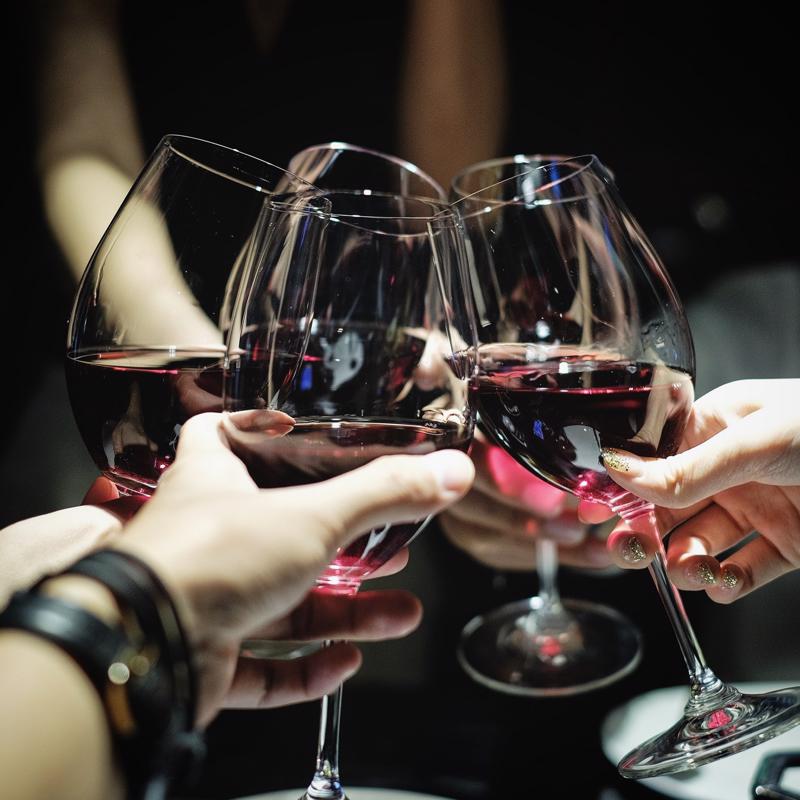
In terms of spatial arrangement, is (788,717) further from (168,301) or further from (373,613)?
(168,301)

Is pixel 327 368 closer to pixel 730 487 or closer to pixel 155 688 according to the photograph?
pixel 155 688

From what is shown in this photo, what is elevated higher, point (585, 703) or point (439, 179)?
point (439, 179)

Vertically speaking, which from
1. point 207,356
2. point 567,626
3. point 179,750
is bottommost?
point 567,626

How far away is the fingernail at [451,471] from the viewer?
39 cm

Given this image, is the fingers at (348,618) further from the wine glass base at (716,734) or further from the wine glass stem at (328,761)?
the wine glass base at (716,734)

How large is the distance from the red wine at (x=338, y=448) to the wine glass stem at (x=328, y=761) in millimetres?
83

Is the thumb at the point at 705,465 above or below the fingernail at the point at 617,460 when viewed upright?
below

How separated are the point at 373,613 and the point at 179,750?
240 mm

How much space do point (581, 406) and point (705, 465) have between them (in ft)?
0.33

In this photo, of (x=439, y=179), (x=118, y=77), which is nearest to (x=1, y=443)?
(x=118, y=77)

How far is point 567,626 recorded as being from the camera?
91 centimetres

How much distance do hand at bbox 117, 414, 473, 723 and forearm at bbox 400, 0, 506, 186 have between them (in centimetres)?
148

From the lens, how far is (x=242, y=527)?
0.35m

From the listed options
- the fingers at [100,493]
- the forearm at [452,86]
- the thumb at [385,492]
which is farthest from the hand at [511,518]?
the forearm at [452,86]
